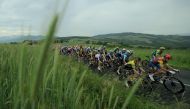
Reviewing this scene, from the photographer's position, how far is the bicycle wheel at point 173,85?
15031mm

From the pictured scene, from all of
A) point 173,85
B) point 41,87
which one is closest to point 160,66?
point 173,85

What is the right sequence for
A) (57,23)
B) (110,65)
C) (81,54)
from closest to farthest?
(57,23), (110,65), (81,54)

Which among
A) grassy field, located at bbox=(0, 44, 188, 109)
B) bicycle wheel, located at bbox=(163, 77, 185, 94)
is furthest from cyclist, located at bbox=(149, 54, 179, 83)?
grassy field, located at bbox=(0, 44, 188, 109)

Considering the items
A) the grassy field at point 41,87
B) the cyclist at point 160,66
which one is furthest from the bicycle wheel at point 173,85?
the grassy field at point 41,87

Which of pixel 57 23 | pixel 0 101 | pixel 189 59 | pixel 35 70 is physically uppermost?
pixel 57 23

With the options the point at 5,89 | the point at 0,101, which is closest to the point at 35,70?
the point at 0,101

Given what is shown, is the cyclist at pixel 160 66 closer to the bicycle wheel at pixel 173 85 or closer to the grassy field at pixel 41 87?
the bicycle wheel at pixel 173 85

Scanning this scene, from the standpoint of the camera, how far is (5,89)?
194 cm

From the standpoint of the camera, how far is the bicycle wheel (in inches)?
592

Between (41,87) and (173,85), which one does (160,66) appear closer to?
(173,85)

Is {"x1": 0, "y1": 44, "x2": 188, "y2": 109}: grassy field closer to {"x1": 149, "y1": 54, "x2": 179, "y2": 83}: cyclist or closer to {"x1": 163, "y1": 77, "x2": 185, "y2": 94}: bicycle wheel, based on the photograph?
{"x1": 163, "y1": 77, "x2": 185, "y2": 94}: bicycle wheel

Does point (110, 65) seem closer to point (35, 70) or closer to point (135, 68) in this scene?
point (135, 68)

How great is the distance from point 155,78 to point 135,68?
1700 mm

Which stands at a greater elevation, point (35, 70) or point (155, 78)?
point (35, 70)
